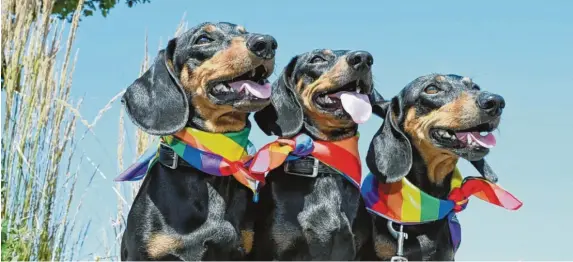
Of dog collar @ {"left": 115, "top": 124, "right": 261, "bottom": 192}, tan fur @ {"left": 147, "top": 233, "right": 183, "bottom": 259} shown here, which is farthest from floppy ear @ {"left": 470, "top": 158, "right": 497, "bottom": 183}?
tan fur @ {"left": 147, "top": 233, "right": 183, "bottom": 259}

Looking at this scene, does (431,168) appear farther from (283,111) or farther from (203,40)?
(203,40)

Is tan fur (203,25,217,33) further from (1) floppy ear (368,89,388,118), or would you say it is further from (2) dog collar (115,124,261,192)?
(1) floppy ear (368,89,388,118)

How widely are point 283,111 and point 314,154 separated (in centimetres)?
28

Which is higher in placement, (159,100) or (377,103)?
(159,100)

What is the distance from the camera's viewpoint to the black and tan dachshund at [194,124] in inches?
163

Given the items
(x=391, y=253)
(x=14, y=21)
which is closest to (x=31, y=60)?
(x=14, y=21)

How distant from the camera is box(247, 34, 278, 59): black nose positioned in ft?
14.0

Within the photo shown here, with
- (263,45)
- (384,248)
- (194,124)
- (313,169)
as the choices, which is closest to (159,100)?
(194,124)

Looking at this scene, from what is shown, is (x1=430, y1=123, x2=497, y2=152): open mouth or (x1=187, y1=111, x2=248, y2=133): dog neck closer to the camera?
(x1=187, y1=111, x2=248, y2=133): dog neck

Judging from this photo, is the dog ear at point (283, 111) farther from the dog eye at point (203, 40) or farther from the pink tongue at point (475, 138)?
the pink tongue at point (475, 138)

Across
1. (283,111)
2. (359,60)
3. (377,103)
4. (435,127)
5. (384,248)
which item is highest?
(359,60)

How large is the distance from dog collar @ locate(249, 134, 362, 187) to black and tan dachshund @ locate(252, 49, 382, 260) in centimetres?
3

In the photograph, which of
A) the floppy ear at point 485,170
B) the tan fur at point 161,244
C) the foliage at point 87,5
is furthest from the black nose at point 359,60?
the foliage at point 87,5

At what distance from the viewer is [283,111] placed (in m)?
4.65
